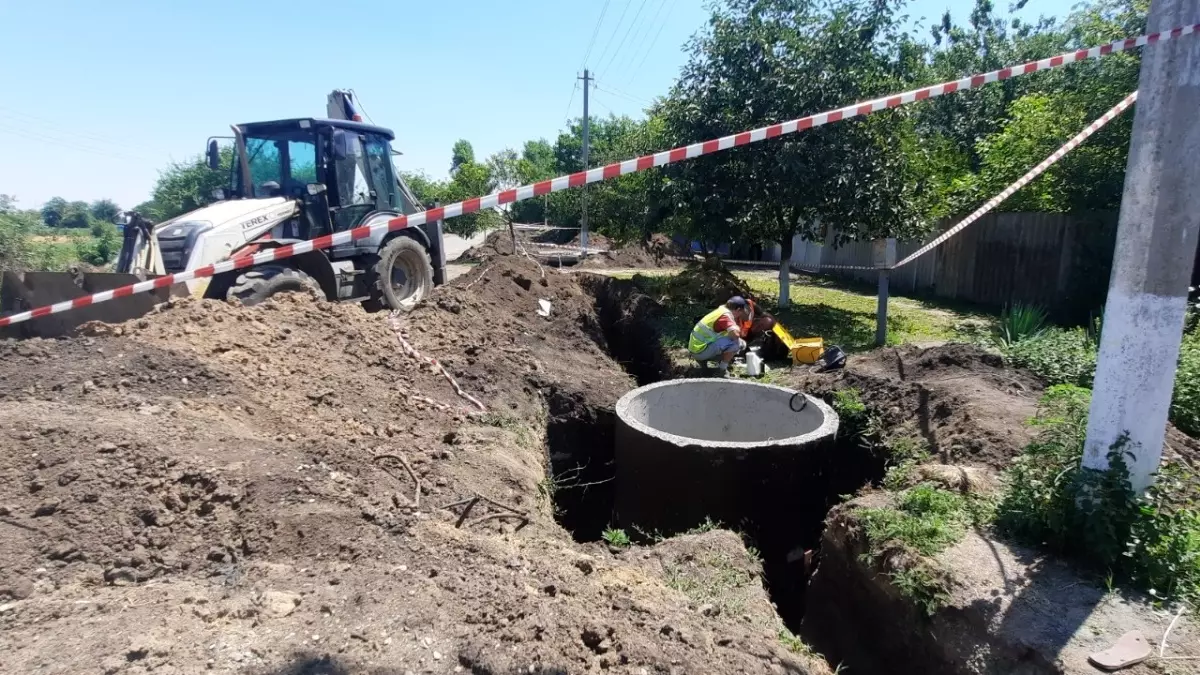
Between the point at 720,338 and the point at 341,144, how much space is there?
514 cm

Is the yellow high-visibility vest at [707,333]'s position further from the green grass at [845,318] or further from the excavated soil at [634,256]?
the excavated soil at [634,256]

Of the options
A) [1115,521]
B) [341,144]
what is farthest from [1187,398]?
[341,144]

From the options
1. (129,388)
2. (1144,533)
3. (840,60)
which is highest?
(840,60)

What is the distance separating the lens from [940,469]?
4.54m

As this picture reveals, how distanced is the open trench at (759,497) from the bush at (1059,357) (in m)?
1.85

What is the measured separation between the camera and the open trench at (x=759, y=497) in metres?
5.66

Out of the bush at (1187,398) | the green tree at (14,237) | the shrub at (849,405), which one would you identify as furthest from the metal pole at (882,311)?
the green tree at (14,237)

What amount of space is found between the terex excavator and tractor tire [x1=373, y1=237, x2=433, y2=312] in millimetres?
15

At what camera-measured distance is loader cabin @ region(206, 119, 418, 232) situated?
7.93m

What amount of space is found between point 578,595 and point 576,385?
4.44 meters

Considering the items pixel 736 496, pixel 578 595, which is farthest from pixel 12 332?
pixel 736 496

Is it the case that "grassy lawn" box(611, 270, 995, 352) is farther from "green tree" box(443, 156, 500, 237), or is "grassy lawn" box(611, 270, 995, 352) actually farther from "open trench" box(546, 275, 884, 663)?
"green tree" box(443, 156, 500, 237)

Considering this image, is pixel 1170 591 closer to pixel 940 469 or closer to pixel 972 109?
pixel 940 469

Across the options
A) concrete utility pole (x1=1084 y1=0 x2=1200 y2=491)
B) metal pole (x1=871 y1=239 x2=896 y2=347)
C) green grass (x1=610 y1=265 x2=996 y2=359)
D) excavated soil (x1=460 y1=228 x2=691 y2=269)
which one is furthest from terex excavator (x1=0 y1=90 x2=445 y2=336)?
excavated soil (x1=460 y1=228 x2=691 y2=269)
